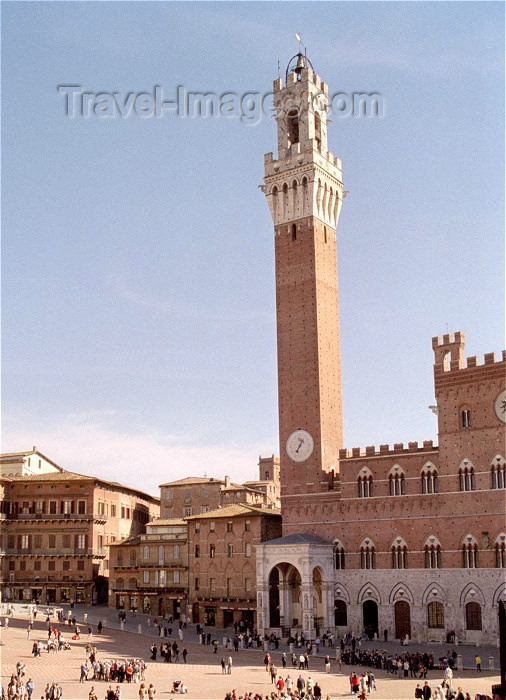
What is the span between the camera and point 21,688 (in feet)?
112

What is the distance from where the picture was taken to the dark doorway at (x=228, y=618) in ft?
212

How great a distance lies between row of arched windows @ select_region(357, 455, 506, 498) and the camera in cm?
5391

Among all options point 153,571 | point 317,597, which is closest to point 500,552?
point 317,597

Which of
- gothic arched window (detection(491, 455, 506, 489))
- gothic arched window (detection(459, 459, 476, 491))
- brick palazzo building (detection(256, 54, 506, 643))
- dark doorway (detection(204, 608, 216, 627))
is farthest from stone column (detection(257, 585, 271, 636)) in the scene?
gothic arched window (detection(491, 455, 506, 489))

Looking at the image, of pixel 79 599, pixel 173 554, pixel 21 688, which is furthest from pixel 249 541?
pixel 21 688

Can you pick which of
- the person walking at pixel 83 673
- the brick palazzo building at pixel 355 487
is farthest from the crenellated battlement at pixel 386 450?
the person walking at pixel 83 673

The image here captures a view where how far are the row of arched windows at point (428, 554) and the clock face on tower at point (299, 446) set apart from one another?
674cm

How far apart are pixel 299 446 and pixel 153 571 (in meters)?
16.8

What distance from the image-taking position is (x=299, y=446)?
2520 inches

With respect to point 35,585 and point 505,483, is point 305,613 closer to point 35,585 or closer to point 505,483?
point 505,483

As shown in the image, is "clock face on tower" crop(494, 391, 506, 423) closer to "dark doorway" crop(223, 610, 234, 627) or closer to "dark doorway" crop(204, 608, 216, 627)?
"dark doorway" crop(223, 610, 234, 627)

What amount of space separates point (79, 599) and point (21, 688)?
39.7 m

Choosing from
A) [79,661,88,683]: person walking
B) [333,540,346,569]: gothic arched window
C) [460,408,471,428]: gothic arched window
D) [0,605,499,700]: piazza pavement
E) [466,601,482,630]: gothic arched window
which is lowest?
[0,605,499,700]: piazza pavement

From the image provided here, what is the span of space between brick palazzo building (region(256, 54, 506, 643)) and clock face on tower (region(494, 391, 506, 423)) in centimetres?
6
